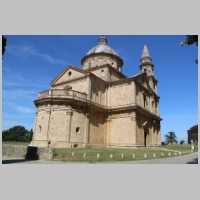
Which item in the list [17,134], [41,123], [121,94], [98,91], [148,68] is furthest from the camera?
[17,134]

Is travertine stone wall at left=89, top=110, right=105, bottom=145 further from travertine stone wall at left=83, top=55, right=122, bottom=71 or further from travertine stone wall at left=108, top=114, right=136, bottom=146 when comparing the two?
travertine stone wall at left=83, top=55, right=122, bottom=71

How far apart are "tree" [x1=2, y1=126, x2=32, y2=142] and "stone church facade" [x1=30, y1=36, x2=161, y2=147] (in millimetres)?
52495

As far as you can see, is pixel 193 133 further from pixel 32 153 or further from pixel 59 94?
pixel 32 153

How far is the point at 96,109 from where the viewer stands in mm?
32719

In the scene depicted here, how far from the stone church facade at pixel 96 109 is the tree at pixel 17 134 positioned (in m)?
52.5

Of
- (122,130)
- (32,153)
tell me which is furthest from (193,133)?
(32,153)

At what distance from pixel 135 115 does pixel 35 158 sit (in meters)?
18.2

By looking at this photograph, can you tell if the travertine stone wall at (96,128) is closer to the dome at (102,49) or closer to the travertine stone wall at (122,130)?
the travertine stone wall at (122,130)

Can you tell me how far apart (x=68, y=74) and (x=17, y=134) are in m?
57.6

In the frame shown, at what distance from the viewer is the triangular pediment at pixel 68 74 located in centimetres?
3469

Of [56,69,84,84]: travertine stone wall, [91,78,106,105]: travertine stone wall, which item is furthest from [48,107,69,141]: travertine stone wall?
[56,69,84,84]: travertine stone wall

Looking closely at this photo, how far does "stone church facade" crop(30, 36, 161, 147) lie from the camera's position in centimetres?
2805

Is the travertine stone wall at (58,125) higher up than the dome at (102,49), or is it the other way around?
the dome at (102,49)

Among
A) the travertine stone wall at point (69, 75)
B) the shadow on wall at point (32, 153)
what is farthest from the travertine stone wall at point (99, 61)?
the shadow on wall at point (32, 153)
